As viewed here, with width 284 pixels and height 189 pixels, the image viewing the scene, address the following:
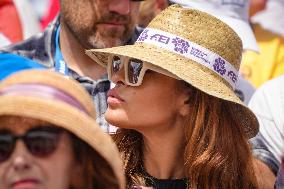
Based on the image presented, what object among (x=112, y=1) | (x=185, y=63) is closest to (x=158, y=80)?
(x=185, y=63)

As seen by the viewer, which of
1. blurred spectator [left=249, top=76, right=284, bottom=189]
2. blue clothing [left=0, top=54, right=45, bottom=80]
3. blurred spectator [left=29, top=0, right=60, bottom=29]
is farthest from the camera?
blurred spectator [left=29, top=0, right=60, bottom=29]

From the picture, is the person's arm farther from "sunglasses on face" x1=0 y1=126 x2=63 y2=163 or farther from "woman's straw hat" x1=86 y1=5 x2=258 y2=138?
"sunglasses on face" x1=0 y1=126 x2=63 y2=163

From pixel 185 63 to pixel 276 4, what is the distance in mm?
2704

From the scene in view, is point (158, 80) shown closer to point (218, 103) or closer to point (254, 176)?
point (218, 103)

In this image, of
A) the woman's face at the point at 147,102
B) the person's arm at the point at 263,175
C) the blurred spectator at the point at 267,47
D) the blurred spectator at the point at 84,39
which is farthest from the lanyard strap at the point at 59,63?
Result: the blurred spectator at the point at 267,47

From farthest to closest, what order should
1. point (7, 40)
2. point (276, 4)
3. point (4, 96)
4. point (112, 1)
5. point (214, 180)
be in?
point (276, 4)
point (7, 40)
point (112, 1)
point (214, 180)
point (4, 96)

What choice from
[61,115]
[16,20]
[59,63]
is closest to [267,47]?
[16,20]

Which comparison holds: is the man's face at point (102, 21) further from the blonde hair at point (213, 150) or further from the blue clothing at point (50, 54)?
the blonde hair at point (213, 150)

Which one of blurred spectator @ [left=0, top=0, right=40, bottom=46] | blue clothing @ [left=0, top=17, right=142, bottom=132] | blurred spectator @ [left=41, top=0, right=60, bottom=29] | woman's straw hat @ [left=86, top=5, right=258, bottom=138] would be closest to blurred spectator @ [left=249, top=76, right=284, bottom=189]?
woman's straw hat @ [left=86, top=5, right=258, bottom=138]

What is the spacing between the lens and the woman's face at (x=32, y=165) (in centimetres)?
202

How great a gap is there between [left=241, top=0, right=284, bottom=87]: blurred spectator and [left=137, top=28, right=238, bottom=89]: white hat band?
2010mm

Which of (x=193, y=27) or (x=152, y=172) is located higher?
(x=193, y=27)

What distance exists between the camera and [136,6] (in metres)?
4.11

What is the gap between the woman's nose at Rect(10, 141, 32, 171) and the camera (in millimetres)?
2010
